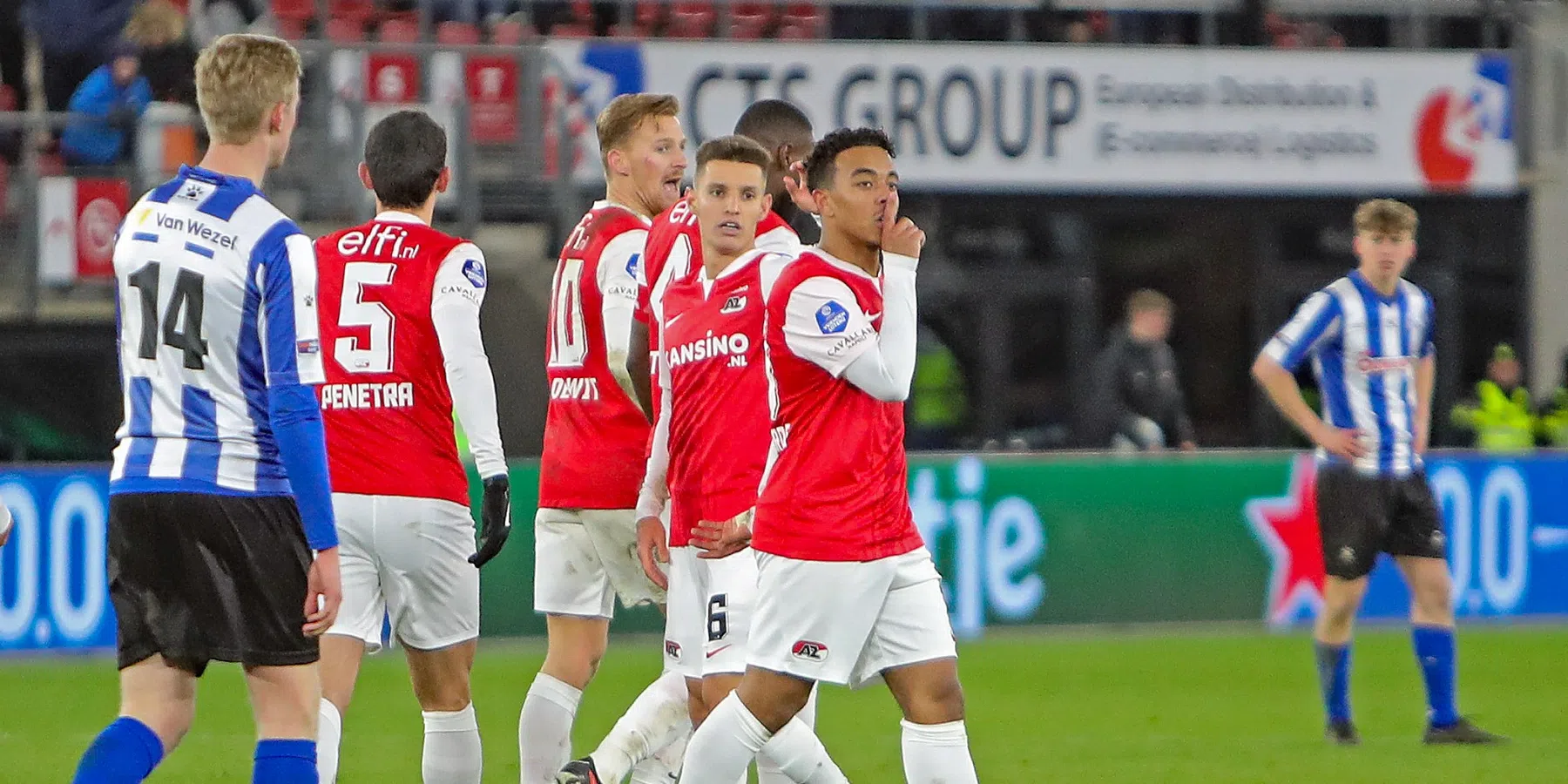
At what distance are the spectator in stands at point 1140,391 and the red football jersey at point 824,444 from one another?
411 inches

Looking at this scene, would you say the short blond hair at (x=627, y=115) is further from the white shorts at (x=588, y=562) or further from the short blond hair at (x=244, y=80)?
the short blond hair at (x=244, y=80)

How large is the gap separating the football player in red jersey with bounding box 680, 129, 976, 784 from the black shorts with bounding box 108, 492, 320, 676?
1173 mm

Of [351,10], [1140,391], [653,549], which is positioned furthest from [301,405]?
[351,10]

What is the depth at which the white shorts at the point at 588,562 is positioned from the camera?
7.28m

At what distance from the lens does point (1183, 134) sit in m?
20.8

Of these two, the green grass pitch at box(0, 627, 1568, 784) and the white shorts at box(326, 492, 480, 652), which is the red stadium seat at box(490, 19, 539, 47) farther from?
the white shorts at box(326, 492, 480, 652)

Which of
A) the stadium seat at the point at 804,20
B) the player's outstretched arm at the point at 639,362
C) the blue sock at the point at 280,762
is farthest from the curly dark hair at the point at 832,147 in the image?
the stadium seat at the point at 804,20

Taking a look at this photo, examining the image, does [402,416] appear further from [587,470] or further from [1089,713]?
[1089,713]

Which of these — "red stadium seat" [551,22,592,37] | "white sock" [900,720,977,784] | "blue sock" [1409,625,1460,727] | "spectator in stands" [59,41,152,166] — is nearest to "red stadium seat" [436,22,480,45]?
"red stadium seat" [551,22,592,37]

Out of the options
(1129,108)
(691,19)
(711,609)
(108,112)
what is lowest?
(711,609)

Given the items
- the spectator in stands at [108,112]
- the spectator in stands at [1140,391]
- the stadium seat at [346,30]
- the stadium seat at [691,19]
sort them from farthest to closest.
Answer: the stadium seat at [691,19]
the stadium seat at [346,30]
the spectator in stands at [1140,391]
the spectator in stands at [108,112]

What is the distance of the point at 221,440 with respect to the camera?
5.41 m

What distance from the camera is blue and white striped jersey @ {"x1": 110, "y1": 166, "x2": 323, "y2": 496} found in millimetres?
5375

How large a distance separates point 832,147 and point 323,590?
1676 millimetres
